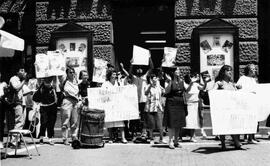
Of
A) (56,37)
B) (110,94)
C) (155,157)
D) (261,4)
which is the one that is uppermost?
(261,4)

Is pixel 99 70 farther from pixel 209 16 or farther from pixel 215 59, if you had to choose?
pixel 209 16

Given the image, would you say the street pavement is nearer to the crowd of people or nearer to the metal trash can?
the metal trash can

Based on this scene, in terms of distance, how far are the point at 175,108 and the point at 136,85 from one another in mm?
2059

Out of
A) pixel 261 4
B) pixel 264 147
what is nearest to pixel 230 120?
pixel 264 147

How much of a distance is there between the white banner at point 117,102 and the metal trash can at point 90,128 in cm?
89

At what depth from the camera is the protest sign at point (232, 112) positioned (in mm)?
11195

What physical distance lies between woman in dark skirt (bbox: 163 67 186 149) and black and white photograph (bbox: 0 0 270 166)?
0.08 ft

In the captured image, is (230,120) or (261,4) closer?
(230,120)

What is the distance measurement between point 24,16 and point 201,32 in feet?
18.9

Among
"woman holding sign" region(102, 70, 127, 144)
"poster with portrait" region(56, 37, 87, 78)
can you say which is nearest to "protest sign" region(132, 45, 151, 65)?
"woman holding sign" region(102, 70, 127, 144)

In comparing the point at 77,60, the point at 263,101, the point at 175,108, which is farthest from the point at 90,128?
the point at 263,101

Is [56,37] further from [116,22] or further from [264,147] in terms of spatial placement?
[264,147]

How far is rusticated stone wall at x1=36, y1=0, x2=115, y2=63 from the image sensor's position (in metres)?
15.6

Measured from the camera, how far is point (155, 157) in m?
10.2
